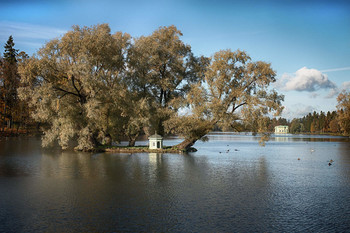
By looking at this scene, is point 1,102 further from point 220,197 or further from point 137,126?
point 220,197

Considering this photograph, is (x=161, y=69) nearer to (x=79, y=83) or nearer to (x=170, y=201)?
(x=79, y=83)

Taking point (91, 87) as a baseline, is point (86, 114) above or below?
below

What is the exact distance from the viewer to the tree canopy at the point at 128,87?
43250 millimetres

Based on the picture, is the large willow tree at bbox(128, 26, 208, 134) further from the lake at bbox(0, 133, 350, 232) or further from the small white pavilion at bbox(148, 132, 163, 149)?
the lake at bbox(0, 133, 350, 232)

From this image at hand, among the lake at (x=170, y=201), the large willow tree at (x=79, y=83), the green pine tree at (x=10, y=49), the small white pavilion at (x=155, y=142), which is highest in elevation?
the green pine tree at (x=10, y=49)

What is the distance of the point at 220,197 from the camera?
18688 mm

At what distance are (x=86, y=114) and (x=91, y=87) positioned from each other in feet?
16.5

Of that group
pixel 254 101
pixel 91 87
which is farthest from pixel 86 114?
pixel 254 101

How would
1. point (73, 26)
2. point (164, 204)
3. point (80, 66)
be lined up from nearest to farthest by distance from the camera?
point (164, 204)
point (80, 66)
point (73, 26)

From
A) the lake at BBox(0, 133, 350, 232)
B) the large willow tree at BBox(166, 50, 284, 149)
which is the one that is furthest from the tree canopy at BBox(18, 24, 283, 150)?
the lake at BBox(0, 133, 350, 232)

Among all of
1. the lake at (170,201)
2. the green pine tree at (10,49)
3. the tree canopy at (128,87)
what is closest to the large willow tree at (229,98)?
the tree canopy at (128,87)

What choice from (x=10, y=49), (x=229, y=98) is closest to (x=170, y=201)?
(x=229, y=98)

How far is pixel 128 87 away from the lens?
157ft

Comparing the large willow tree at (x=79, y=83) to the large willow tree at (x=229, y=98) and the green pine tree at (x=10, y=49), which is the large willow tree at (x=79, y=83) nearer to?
the large willow tree at (x=229, y=98)
